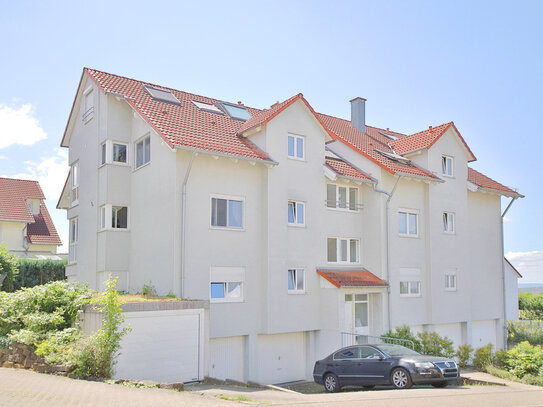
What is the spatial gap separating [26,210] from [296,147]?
21.7 meters

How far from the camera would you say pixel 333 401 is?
473 inches

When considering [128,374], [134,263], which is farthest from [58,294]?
[134,263]

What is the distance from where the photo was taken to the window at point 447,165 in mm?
26702

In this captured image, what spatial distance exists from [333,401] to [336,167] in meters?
13.0

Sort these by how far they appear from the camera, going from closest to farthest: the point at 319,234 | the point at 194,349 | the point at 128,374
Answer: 1. the point at 128,374
2. the point at 194,349
3. the point at 319,234

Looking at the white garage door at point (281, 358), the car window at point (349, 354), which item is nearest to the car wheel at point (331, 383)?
the car window at point (349, 354)

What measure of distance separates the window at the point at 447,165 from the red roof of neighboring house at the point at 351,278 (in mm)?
6782

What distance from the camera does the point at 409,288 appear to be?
24625 millimetres

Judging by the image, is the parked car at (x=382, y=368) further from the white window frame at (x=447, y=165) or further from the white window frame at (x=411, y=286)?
the white window frame at (x=447, y=165)

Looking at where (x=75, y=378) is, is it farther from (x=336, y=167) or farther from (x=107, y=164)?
(x=336, y=167)

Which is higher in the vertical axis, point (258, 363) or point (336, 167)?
point (336, 167)

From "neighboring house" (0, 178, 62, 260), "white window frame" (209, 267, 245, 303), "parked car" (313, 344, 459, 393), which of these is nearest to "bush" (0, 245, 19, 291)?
"white window frame" (209, 267, 245, 303)

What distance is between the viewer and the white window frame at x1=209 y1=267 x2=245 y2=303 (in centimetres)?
1933

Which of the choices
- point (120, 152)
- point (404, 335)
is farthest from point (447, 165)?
point (120, 152)
